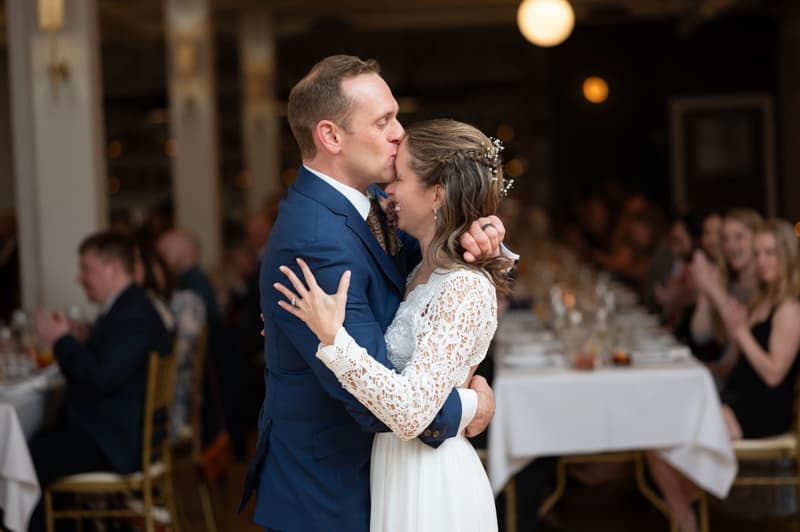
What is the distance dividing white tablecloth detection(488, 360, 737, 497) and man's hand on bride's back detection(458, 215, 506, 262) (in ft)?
7.32

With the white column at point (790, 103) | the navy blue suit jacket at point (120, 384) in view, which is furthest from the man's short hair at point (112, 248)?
the white column at point (790, 103)

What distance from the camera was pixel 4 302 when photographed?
425 inches

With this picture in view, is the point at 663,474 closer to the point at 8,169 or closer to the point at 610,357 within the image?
the point at 610,357

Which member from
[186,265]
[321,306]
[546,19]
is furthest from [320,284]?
[546,19]

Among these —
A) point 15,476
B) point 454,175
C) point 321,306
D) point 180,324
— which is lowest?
point 15,476

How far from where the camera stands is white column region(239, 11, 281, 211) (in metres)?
13.9

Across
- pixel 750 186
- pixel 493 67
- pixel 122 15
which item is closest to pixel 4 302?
pixel 122 15

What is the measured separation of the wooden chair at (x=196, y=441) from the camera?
18.2 ft

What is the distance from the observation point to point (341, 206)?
7.81 ft

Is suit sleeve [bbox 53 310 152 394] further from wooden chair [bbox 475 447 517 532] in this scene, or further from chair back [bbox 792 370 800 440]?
chair back [bbox 792 370 800 440]

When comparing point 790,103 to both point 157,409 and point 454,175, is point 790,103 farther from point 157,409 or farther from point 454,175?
point 454,175

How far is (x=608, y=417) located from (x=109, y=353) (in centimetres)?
197

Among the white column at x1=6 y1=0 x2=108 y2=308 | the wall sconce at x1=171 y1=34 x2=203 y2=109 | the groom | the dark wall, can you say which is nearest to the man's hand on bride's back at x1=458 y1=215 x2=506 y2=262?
the groom

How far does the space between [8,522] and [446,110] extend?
16608mm
